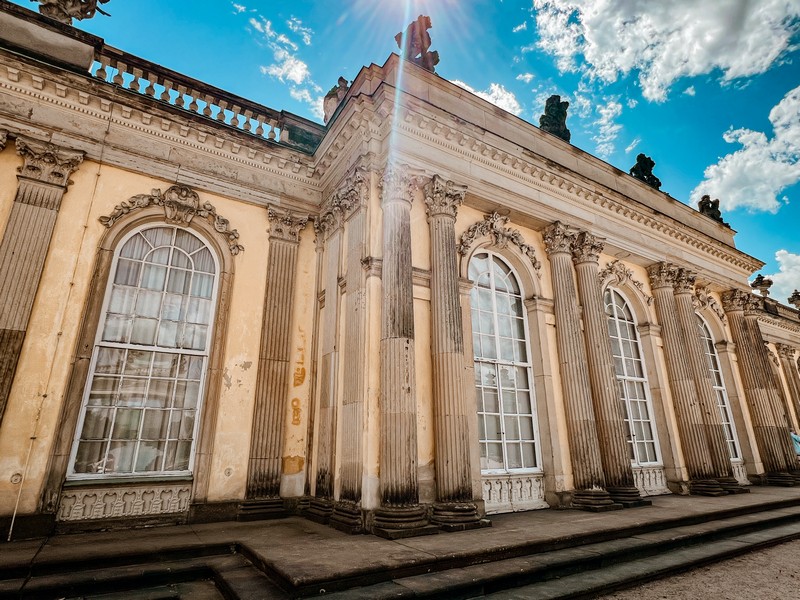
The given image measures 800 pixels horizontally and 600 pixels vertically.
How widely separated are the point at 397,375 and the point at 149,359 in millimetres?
3740

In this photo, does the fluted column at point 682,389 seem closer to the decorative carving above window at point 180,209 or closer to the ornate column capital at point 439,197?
the ornate column capital at point 439,197

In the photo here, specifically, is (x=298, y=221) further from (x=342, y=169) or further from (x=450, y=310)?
(x=450, y=310)

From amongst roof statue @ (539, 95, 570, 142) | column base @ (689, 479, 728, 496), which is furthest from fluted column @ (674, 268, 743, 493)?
roof statue @ (539, 95, 570, 142)

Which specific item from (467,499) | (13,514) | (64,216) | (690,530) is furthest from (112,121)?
(690,530)

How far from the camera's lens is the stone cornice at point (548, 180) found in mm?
6898

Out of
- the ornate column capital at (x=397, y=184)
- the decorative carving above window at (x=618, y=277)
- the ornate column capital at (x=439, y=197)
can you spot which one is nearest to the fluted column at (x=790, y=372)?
the decorative carving above window at (x=618, y=277)

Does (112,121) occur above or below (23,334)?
above

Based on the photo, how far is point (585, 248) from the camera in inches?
337

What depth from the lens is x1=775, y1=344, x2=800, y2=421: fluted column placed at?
17.0 meters

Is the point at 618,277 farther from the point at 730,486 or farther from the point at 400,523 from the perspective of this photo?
the point at 400,523

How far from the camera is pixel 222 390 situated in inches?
253

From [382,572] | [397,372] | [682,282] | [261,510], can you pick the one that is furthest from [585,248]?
[261,510]

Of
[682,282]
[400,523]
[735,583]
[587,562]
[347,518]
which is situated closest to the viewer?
[735,583]

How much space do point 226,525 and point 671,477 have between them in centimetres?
867
